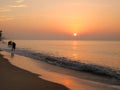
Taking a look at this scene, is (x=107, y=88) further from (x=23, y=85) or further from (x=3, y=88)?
(x=3, y=88)

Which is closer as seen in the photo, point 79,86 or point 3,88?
point 3,88

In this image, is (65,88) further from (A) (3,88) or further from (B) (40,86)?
(A) (3,88)

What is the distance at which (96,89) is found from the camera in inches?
560

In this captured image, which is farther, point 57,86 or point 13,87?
point 57,86

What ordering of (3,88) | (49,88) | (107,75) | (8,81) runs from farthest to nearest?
(107,75) < (8,81) < (49,88) < (3,88)

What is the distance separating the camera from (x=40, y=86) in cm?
1405

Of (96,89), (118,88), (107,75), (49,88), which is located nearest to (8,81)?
(49,88)

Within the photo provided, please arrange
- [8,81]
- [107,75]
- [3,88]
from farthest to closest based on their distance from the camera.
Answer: [107,75] < [8,81] < [3,88]

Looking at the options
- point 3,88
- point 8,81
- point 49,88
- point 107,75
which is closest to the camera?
point 3,88

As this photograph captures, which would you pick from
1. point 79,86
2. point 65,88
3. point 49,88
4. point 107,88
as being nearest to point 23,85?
point 49,88

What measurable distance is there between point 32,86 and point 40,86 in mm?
511

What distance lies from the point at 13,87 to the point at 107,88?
18.6 ft

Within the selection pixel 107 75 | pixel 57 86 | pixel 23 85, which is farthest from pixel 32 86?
pixel 107 75

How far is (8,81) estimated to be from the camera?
14.5 m
